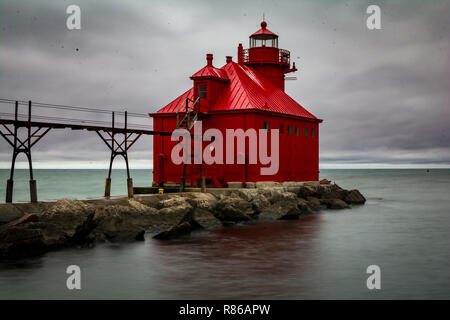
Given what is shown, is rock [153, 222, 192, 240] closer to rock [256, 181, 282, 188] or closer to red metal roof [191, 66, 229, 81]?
rock [256, 181, 282, 188]

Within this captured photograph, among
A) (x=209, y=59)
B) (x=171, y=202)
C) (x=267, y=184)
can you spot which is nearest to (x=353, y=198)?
(x=267, y=184)

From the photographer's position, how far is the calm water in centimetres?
1132

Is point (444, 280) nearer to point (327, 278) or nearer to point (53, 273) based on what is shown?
point (327, 278)

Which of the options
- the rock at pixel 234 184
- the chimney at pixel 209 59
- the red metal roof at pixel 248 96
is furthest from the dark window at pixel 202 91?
the rock at pixel 234 184

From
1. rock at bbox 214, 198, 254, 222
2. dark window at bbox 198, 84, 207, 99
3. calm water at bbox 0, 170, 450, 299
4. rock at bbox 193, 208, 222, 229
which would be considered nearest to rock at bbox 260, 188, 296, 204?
rock at bbox 214, 198, 254, 222

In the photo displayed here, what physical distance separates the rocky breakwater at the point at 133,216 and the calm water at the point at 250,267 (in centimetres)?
70

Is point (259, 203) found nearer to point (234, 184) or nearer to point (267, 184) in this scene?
point (234, 184)

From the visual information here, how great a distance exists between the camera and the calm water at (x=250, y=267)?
1132cm

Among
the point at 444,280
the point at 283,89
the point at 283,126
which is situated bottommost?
the point at 444,280

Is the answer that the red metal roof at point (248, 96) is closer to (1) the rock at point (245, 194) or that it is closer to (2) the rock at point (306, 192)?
(2) the rock at point (306, 192)

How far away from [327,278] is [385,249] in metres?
5.50
